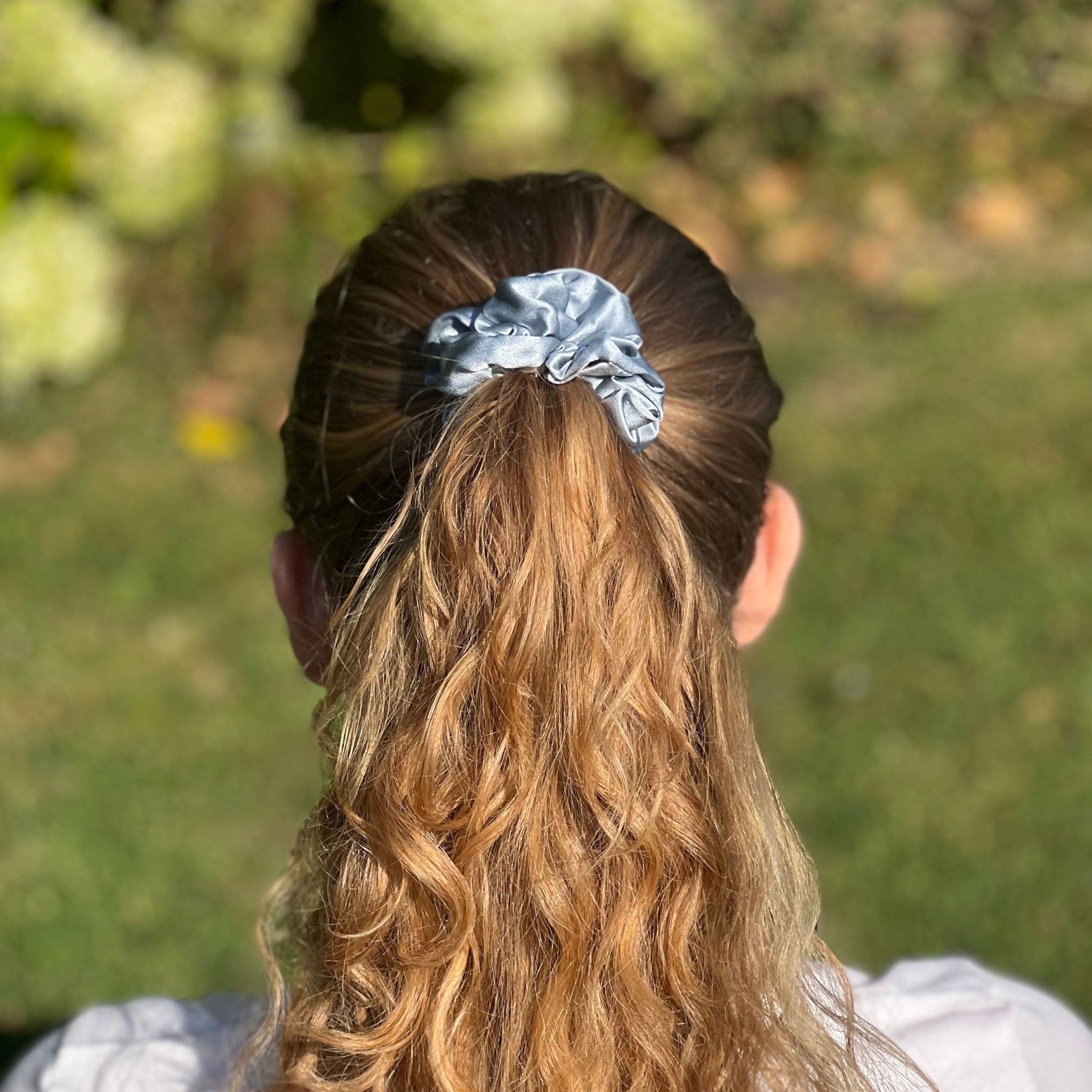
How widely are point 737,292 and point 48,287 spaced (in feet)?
7.31

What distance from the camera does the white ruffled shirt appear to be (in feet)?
4.78

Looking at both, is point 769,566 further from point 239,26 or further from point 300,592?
point 239,26

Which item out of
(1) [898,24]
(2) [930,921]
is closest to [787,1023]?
(2) [930,921]

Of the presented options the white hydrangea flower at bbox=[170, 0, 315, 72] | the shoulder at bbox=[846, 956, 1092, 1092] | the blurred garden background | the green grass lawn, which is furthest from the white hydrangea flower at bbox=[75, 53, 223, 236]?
the shoulder at bbox=[846, 956, 1092, 1092]

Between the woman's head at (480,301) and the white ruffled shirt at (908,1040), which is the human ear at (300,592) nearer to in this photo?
the woman's head at (480,301)

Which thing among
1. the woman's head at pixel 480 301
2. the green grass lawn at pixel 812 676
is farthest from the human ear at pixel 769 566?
the green grass lawn at pixel 812 676

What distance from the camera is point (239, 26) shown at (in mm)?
4586

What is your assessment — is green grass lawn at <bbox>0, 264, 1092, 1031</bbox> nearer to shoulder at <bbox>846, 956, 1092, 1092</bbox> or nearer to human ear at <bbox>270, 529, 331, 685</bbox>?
shoulder at <bbox>846, 956, 1092, 1092</bbox>

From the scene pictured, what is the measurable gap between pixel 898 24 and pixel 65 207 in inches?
139

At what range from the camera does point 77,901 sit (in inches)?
122

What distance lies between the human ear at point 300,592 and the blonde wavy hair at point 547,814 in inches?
11.0

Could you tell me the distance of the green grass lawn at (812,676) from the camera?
3.05 metres

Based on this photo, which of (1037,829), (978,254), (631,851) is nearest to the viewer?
(631,851)

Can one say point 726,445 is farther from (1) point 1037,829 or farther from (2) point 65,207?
(2) point 65,207
